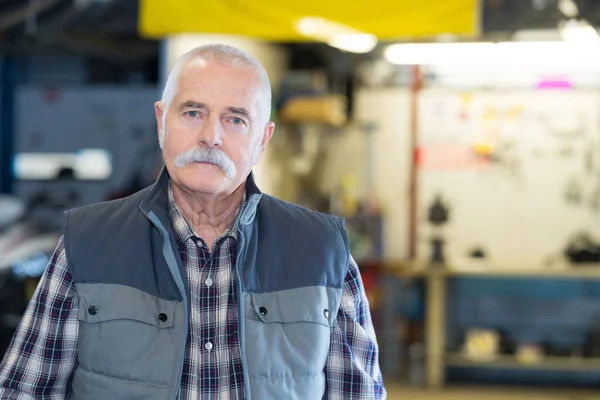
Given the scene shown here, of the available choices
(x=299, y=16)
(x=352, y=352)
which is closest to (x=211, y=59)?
(x=352, y=352)

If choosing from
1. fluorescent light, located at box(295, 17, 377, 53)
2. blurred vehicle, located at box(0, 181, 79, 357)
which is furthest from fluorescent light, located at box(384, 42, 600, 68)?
blurred vehicle, located at box(0, 181, 79, 357)

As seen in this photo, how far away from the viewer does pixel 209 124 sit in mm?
1920

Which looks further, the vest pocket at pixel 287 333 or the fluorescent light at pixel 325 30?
the fluorescent light at pixel 325 30

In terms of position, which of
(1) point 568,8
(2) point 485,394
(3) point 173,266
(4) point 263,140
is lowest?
(2) point 485,394

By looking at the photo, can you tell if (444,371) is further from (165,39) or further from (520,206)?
(165,39)

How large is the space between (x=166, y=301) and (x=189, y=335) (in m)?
0.08

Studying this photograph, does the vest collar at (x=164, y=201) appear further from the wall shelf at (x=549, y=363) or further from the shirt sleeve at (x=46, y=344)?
the wall shelf at (x=549, y=363)

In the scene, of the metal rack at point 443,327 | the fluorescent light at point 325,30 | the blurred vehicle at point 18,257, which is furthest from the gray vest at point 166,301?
the metal rack at point 443,327

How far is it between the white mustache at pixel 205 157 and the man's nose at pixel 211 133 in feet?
0.05

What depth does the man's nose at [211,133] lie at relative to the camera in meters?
1.91

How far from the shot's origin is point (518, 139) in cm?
802

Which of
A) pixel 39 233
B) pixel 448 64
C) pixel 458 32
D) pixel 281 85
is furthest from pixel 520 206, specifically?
pixel 39 233

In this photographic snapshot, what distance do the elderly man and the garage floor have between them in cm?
516

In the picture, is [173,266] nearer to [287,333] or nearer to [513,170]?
[287,333]
